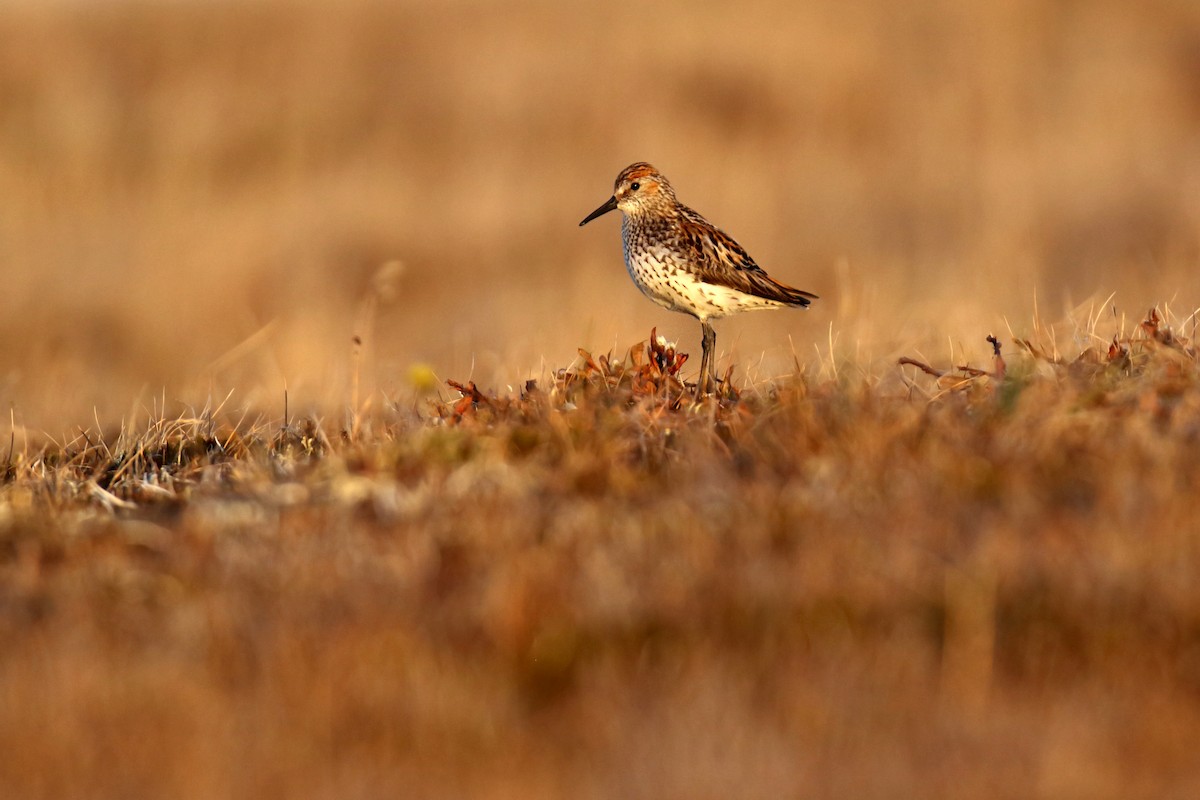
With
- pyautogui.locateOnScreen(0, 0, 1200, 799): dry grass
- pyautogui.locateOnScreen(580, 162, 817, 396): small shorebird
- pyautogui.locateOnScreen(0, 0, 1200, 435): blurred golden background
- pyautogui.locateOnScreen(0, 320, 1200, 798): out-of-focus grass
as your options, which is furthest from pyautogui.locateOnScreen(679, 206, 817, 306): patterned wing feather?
pyautogui.locateOnScreen(0, 0, 1200, 435): blurred golden background

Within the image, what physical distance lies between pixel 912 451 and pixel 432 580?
1.43m

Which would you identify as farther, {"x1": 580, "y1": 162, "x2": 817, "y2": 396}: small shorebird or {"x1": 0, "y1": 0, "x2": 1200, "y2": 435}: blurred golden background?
{"x1": 0, "y1": 0, "x2": 1200, "y2": 435}: blurred golden background

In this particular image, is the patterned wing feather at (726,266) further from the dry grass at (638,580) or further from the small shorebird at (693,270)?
the dry grass at (638,580)

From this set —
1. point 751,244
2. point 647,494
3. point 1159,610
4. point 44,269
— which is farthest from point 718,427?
point 44,269

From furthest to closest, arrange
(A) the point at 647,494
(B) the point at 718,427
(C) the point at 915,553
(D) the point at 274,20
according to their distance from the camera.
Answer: (D) the point at 274,20 < (B) the point at 718,427 < (A) the point at 647,494 < (C) the point at 915,553

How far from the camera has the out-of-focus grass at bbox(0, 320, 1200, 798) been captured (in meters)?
3.12

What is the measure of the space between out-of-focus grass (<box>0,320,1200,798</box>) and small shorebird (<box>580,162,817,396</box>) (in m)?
2.12

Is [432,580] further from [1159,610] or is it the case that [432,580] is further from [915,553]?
[1159,610]

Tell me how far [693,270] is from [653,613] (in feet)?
11.7

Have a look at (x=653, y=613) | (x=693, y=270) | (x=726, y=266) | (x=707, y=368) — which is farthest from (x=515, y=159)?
(x=653, y=613)

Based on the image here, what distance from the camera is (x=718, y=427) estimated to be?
5.08 meters

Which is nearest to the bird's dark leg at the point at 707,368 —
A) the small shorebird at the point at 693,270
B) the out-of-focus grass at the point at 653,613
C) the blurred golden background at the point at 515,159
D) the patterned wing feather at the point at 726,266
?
the small shorebird at the point at 693,270

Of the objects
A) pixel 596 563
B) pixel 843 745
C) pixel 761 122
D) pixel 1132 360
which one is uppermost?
pixel 761 122

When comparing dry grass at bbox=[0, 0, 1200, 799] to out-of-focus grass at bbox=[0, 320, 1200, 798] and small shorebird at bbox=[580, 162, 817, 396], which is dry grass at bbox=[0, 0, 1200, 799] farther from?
small shorebird at bbox=[580, 162, 817, 396]
